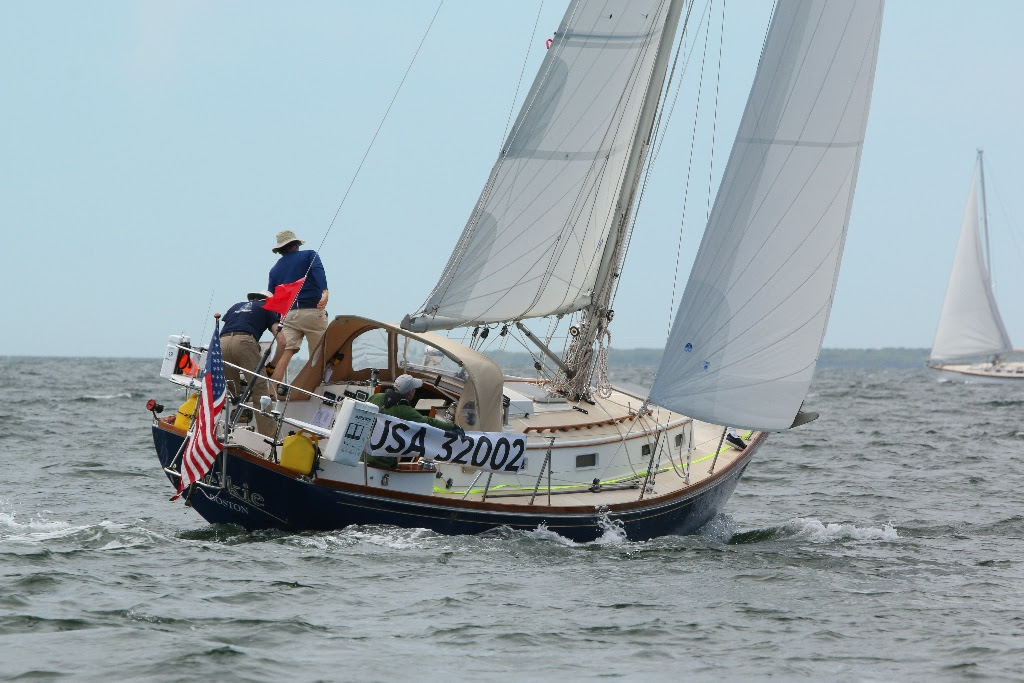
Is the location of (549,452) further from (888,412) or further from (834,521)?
(888,412)

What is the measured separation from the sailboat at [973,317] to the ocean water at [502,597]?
6183cm

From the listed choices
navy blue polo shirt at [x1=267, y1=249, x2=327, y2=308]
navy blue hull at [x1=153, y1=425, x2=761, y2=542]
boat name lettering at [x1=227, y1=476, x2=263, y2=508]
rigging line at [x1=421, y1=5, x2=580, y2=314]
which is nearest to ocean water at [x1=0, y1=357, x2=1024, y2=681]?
navy blue hull at [x1=153, y1=425, x2=761, y2=542]

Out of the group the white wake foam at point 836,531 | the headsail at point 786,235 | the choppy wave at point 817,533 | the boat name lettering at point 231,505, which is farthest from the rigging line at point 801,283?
the boat name lettering at point 231,505

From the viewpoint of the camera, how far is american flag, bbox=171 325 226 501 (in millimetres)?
11969

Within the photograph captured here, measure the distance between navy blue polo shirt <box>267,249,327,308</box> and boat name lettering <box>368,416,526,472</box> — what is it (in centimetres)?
251

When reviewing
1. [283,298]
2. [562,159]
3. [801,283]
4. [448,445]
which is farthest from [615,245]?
[448,445]

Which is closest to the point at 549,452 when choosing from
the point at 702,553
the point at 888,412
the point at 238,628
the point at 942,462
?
the point at 702,553

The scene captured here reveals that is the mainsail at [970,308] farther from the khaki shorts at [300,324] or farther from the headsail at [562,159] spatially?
the khaki shorts at [300,324]

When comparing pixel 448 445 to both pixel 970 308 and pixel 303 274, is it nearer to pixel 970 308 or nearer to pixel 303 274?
pixel 303 274

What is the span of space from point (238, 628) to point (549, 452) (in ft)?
16.4

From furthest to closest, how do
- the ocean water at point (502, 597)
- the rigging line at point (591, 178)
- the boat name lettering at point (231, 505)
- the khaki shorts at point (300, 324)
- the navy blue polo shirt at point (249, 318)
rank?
1. the rigging line at point (591, 178)
2. the khaki shorts at point (300, 324)
3. the navy blue polo shirt at point (249, 318)
4. the boat name lettering at point (231, 505)
5. the ocean water at point (502, 597)

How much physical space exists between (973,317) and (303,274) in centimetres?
7084

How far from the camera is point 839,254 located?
45.5 feet

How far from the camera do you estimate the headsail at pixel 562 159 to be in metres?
15.9
